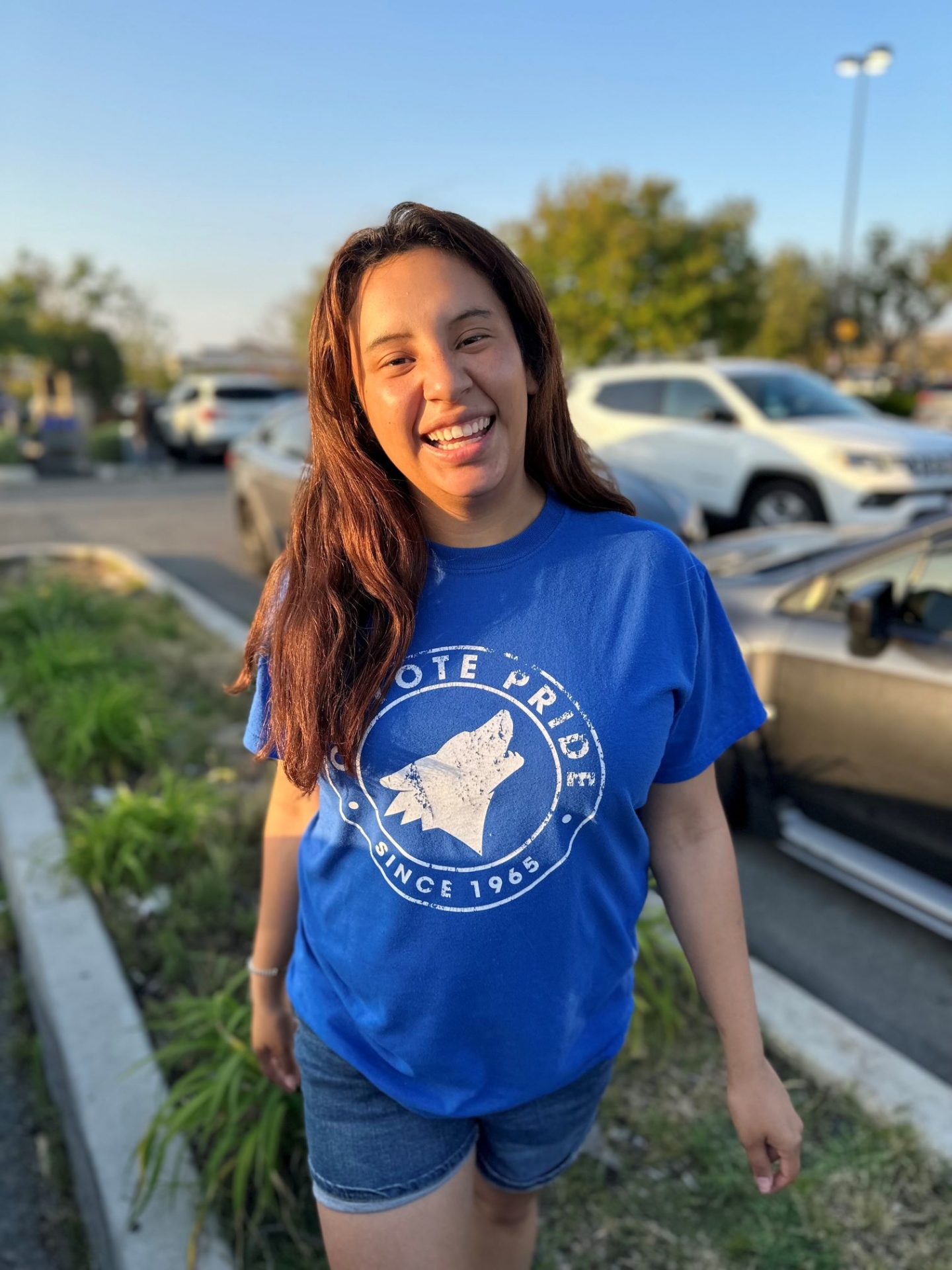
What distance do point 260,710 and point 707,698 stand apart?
0.67 meters

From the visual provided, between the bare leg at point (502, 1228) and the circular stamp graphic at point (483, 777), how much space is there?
0.65 m

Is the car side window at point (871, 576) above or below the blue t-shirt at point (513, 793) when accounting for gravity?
below

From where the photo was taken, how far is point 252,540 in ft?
27.7

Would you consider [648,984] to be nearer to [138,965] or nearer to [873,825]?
[873,825]

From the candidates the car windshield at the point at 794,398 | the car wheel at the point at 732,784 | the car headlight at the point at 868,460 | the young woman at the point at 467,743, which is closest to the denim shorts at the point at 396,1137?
the young woman at the point at 467,743

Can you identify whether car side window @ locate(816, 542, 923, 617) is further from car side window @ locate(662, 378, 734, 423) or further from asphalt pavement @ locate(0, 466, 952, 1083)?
car side window @ locate(662, 378, 734, 423)

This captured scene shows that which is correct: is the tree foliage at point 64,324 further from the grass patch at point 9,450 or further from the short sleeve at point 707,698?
the short sleeve at point 707,698

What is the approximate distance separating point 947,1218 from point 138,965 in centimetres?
224

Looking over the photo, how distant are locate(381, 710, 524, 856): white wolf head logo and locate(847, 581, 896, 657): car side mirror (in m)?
2.25

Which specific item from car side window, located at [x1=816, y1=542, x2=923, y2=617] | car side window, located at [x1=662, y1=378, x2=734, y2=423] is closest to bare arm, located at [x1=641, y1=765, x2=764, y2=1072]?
car side window, located at [x1=816, y1=542, x2=923, y2=617]

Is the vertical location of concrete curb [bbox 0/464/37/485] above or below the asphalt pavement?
below

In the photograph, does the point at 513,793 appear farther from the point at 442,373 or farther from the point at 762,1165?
the point at 762,1165

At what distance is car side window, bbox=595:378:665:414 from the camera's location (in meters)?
9.91

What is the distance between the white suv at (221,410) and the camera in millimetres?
19125
